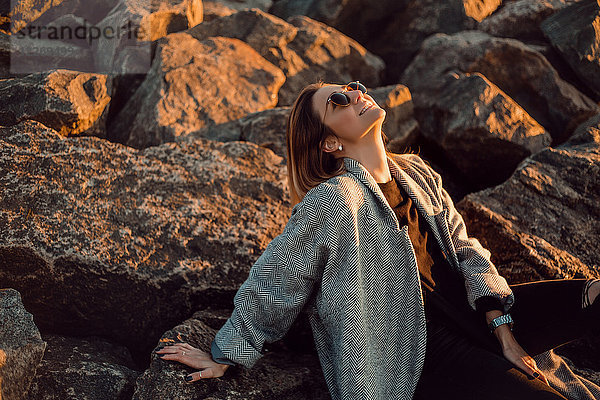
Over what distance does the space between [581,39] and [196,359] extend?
5272 millimetres

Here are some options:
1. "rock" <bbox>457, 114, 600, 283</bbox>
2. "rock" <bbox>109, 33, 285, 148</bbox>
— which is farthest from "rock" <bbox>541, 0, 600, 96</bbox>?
"rock" <bbox>109, 33, 285, 148</bbox>

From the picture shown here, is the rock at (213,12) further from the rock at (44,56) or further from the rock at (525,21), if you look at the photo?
the rock at (525,21)

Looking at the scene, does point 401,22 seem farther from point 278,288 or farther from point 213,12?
point 278,288

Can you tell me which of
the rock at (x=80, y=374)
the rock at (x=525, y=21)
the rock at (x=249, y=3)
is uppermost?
the rock at (x=525, y=21)

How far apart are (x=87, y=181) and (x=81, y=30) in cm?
295

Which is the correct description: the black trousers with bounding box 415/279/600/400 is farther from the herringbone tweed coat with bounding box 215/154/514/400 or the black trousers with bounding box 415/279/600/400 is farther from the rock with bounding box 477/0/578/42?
the rock with bounding box 477/0/578/42

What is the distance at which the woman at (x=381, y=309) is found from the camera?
249 cm

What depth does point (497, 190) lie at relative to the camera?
3703 mm

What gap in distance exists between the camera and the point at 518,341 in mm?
2639

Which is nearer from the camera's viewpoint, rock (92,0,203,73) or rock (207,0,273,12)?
rock (92,0,203,73)

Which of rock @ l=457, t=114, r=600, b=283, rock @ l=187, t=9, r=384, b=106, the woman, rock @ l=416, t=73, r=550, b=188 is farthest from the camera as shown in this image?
rock @ l=187, t=9, r=384, b=106

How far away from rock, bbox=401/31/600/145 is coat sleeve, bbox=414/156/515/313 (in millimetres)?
2840

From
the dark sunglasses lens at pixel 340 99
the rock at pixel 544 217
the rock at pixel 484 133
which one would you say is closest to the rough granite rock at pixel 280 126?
the rock at pixel 484 133

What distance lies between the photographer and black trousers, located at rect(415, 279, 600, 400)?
241 cm
